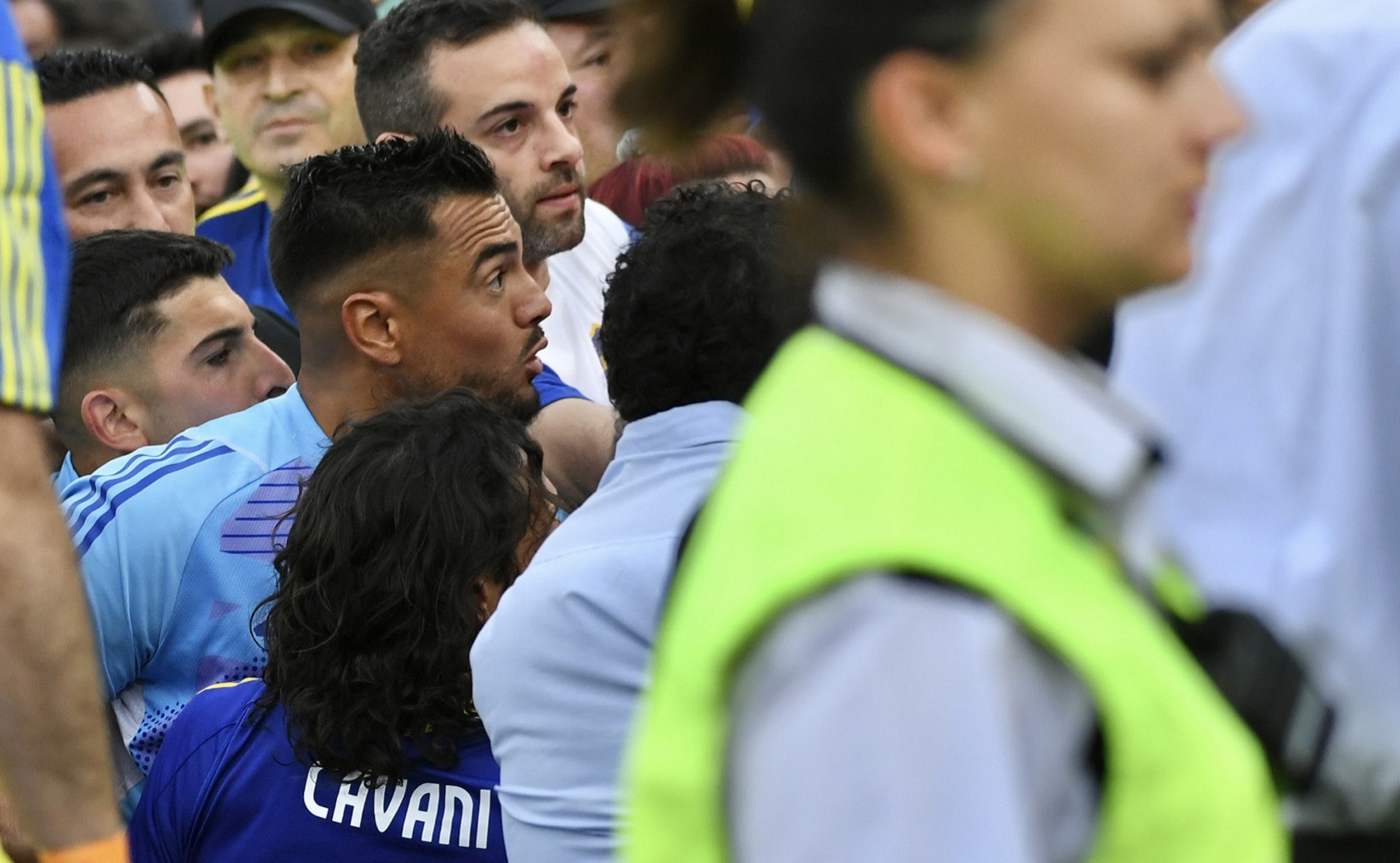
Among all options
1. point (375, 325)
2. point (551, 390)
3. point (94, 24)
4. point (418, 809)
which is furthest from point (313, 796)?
point (94, 24)

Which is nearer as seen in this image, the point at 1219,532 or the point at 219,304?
the point at 1219,532

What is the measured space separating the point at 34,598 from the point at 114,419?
1.99m

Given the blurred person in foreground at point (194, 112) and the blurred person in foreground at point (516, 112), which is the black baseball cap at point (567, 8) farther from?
the blurred person in foreground at point (194, 112)

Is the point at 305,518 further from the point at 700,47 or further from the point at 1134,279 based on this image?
the point at 1134,279

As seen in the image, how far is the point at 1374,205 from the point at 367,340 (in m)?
2.65

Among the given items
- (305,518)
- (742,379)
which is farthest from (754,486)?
(305,518)

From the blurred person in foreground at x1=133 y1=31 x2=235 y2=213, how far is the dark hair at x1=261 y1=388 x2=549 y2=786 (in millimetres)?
4115

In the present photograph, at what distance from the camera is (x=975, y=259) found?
116 centimetres

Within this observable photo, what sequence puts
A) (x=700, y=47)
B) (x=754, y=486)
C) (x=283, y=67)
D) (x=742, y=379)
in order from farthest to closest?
1. (x=283, y=67)
2. (x=742, y=379)
3. (x=700, y=47)
4. (x=754, y=486)

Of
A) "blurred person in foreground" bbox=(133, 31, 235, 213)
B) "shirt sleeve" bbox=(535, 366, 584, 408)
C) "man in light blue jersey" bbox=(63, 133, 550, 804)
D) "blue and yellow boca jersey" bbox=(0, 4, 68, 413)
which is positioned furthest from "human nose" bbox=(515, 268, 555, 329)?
"blurred person in foreground" bbox=(133, 31, 235, 213)

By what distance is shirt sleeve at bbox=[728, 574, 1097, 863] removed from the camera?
3.23 ft

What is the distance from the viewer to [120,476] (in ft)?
11.1

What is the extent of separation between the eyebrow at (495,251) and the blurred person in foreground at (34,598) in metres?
1.66

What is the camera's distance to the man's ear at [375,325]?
12.5 ft
